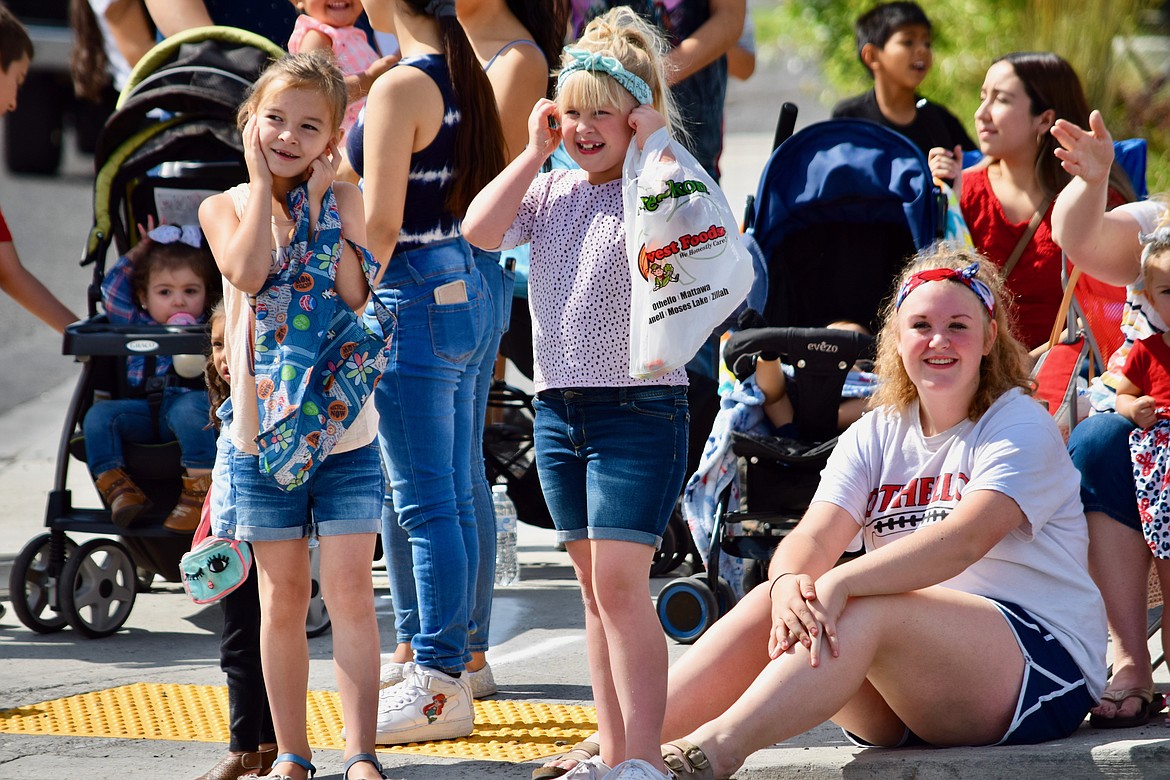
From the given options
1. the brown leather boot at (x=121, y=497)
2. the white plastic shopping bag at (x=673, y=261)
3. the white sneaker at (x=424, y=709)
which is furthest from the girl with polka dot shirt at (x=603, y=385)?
the brown leather boot at (x=121, y=497)

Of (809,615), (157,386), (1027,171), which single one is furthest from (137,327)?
(1027,171)

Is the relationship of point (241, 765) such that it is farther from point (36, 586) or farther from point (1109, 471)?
point (1109, 471)

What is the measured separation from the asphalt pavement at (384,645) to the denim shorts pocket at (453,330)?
1041 mm

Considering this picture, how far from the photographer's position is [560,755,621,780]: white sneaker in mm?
3289

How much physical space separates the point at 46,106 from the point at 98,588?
38.6 feet

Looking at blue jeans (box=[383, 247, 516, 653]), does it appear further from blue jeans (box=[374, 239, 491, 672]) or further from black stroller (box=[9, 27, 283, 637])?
black stroller (box=[9, 27, 283, 637])

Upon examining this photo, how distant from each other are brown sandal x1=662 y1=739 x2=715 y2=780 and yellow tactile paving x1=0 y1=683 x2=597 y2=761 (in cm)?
63

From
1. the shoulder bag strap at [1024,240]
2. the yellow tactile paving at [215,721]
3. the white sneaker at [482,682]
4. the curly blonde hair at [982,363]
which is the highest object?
the shoulder bag strap at [1024,240]

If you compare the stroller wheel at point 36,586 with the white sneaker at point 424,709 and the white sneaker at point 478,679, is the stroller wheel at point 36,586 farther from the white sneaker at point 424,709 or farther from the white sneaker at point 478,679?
the white sneaker at point 424,709

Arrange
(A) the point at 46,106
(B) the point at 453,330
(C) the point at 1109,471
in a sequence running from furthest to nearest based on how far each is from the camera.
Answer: (A) the point at 46,106 < (B) the point at 453,330 < (C) the point at 1109,471

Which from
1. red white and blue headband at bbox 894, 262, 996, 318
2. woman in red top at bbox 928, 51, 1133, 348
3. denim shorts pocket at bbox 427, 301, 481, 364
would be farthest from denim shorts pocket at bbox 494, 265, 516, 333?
woman in red top at bbox 928, 51, 1133, 348

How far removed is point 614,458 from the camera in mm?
3291

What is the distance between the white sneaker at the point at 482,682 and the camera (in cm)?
427

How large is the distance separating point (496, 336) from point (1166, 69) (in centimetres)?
1184
